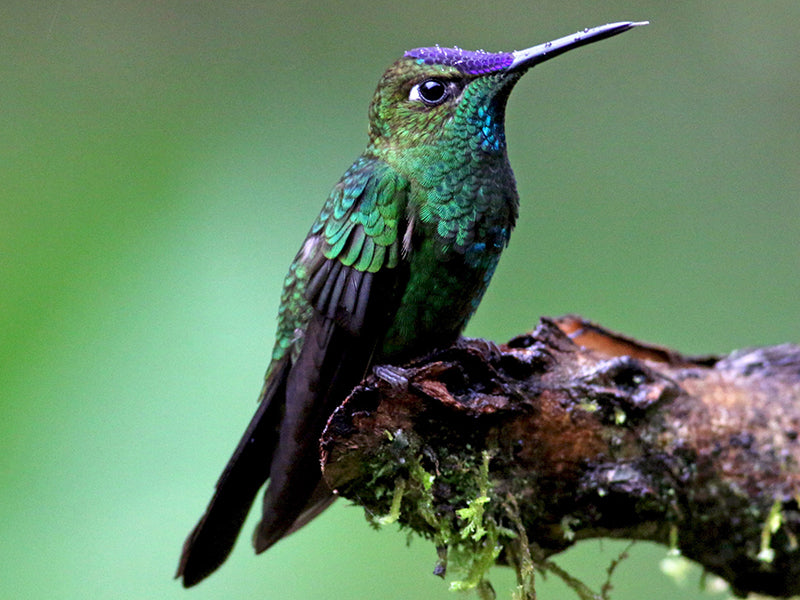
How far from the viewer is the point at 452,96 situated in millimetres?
2379

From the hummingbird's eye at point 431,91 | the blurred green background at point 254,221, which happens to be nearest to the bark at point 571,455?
the hummingbird's eye at point 431,91

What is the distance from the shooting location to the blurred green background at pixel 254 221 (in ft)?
11.5

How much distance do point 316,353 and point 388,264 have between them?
0.34 meters

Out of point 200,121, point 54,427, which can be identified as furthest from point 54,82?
point 54,427

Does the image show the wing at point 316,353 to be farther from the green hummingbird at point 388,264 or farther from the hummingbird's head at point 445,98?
the hummingbird's head at point 445,98

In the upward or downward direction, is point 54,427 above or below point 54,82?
below

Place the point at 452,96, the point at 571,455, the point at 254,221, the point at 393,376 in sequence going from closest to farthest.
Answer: the point at 393,376 → the point at 571,455 → the point at 452,96 → the point at 254,221

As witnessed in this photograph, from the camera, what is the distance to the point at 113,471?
354 cm

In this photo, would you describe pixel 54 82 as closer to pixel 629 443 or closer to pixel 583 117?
pixel 583 117

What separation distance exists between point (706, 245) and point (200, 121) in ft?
10.7

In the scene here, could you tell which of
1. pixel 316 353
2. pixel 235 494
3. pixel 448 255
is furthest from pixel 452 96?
pixel 235 494

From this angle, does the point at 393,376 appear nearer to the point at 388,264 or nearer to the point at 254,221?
the point at 388,264

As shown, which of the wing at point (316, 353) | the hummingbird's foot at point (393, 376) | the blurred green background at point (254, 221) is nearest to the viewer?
the hummingbird's foot at point (393, 376)

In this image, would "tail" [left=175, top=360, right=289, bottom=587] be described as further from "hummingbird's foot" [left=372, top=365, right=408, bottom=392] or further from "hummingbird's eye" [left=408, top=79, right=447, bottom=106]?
"hummingbird's eye" [left=408, top=79, right=447, bottom=106]
